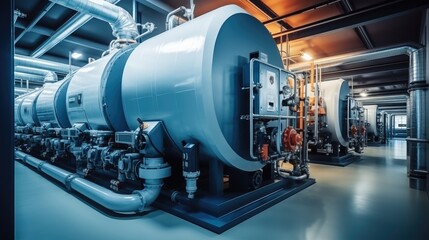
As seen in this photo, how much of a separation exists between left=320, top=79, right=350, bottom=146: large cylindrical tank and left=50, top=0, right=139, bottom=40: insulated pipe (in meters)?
5.18

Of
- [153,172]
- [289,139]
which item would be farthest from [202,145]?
[289,139]

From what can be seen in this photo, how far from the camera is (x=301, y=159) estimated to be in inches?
158

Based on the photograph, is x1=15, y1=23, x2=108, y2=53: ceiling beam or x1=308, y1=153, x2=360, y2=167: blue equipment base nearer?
x1=15, y1=23, x2=108, y2=53: ceiling beam

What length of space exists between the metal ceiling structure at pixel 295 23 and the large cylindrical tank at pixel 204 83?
6.33ft

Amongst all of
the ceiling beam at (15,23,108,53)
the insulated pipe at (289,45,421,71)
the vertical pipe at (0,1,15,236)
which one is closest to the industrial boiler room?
the vertical pipe at (0,1,15,236)

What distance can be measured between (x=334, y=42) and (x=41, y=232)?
7296 millimetres

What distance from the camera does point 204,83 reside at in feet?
7.37

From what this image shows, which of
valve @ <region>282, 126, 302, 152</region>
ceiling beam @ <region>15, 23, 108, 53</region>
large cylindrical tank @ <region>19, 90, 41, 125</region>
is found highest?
ceiling beam @ <region>15, 23, 108, 53</region>

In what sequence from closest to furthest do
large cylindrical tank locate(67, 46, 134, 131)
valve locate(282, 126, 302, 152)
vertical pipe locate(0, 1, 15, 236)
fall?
vertical pipe locate(0, 1, 15, 236) < valve locate(282, 126, 302, 152) < large cylindrical tank locate(67, 46, 134, 131)

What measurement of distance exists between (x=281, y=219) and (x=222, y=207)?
700 millimetres

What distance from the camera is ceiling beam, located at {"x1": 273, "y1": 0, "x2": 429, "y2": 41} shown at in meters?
3.87

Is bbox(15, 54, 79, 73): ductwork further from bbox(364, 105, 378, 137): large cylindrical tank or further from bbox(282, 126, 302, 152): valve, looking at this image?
bbox(364, 105, 378, 137): large cylindrical tank

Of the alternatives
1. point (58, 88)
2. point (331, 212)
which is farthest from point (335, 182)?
point (58, 88)

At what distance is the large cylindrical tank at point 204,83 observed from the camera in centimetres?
231
